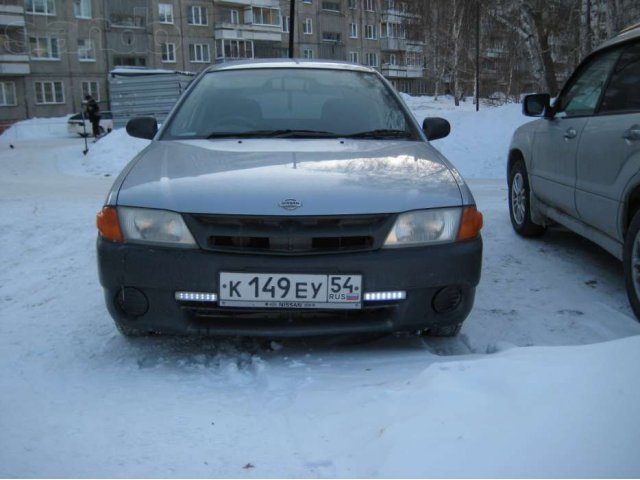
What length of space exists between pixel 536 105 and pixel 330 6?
5780 centimetres

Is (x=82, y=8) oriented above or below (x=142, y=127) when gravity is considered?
above

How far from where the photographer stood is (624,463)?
191 centimetres

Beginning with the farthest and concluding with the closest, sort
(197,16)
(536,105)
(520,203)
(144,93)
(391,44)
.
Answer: (391,44) → (197,16) → (144,93) → (520,203) → (536,105)

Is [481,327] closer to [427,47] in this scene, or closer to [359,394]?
[359,394]

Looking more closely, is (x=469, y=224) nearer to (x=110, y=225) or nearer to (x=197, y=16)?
(x=110, y=225)

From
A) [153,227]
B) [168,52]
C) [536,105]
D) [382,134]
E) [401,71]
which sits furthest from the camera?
[401,71]

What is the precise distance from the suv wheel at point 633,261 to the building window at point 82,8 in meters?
46.6

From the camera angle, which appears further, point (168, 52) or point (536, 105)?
point (168, 52)

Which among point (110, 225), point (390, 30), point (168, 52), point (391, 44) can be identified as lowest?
point (110, 225)

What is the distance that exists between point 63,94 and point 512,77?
29206 mm

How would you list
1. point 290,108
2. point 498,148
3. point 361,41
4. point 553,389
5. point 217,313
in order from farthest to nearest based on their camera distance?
point 361,41, point 498,148, point 290,108, point 217,313, point 553,389

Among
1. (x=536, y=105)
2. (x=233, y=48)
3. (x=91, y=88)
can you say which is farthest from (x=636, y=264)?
(x=233, y=48)

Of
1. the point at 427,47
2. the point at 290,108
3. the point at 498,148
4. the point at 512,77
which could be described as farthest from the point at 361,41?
the point at 290,108

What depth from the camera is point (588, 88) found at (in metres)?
4.66
